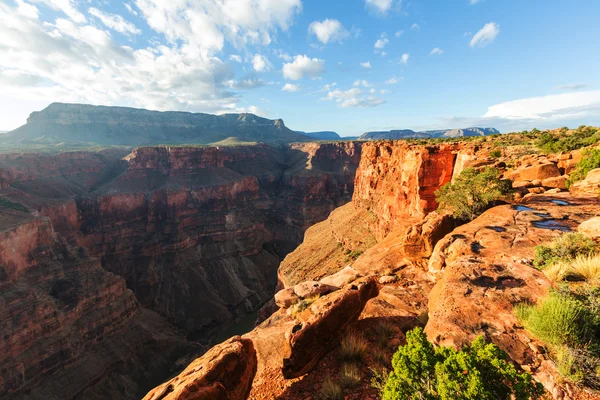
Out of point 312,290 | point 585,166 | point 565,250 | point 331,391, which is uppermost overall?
point 585,166

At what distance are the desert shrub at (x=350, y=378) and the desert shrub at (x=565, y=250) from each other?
6.61 meters

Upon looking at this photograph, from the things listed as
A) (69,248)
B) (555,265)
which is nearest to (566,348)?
(555,265)

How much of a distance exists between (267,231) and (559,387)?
78.7 metres

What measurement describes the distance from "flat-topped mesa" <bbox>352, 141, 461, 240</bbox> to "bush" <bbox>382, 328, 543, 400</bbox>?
2242 centimetres

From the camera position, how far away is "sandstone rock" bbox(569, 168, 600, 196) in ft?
49.2

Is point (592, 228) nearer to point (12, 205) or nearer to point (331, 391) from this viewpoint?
point (331, 391)

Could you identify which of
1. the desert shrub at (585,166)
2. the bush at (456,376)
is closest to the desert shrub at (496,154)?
the desert shrub at (585,166)

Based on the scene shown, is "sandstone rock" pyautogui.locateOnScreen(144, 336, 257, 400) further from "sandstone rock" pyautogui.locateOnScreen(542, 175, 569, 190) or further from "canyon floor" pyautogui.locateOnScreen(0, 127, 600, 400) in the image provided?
"sandstone rock" pyautogui.locateOnScreen(542, 175, 569, 190)

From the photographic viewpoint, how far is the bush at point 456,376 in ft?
14.1

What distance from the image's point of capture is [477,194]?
54.2 ft

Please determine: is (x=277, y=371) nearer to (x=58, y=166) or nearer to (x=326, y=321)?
(x=326, y=321)

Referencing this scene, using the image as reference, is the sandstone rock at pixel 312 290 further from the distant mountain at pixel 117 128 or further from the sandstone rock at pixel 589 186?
the distant mountain at pixel 117 128

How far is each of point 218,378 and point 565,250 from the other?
426 inches

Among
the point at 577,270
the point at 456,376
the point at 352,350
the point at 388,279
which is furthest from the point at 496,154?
the point at 456,376
